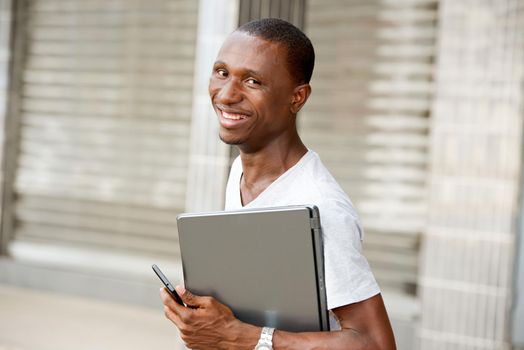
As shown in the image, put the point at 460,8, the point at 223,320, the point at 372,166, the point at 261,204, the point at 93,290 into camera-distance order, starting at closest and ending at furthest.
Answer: the point at 223,320 < the point at 261,204 < the point at 460,8 < the point at 372,166 < the point at 93,290

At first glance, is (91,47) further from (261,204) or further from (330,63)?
(261,204)

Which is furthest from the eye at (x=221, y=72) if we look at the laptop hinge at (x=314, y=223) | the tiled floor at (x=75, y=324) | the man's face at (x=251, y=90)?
the tiled floor at (x=75, y=324)

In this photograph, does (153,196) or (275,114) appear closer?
(275,114)

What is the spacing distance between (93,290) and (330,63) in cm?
292

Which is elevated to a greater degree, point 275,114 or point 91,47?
point 91,47

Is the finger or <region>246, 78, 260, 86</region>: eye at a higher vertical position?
<region>246, 78, 260, 86</region>: eye

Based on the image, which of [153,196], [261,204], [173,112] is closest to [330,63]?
[173,112]

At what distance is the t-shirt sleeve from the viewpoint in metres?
1.36

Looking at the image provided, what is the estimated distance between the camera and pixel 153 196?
685 cm

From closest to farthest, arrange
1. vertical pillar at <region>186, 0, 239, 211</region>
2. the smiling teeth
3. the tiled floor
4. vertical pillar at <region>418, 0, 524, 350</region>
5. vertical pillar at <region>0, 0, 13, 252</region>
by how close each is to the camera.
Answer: the smiling teeth → vertical pillar at <region>418, 0, 524, 350</region> → vertical pillar at <region>186, 0, 239, 211</region> → the tiled floor → vertical pillar at <region>0, 0, 13, 252</region>

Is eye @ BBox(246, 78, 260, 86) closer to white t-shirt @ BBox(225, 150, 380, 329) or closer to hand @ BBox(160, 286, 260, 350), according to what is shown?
white t-shirt @ BBox(225, 150, 380, 329)

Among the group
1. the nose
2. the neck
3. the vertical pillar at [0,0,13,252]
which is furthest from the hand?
the vertical pillar at [0,0,13,252]

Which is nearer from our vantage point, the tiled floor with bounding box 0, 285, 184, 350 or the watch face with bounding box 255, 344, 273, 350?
the watch face with bounding box 255, 344, 273, 350

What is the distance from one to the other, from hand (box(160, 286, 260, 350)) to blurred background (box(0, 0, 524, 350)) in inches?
123
